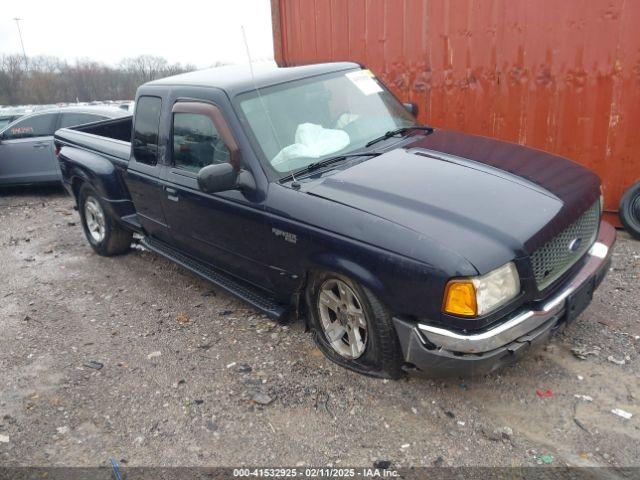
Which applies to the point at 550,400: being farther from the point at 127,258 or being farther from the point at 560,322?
the point at 127,258

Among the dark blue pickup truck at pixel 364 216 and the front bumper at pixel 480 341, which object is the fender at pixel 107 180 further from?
the front bumper at pixel 480 341

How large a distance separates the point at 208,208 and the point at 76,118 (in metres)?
6.74

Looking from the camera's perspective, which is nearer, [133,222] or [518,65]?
[133,222]

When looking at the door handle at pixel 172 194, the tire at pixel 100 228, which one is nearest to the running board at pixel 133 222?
the tire at pixel 100 228

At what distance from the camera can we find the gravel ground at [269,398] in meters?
2.94

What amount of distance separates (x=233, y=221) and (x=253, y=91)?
940 mm

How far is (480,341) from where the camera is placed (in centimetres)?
278

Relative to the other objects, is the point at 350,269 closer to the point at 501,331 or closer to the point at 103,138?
the point at 501,331

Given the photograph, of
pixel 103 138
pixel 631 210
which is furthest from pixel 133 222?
pixel 631 210

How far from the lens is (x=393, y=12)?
254 inches

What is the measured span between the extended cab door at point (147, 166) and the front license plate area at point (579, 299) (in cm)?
317

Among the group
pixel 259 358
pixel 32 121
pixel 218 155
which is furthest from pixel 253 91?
pixel 32 121

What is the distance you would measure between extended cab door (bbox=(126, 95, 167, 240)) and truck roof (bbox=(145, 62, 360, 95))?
255 mm

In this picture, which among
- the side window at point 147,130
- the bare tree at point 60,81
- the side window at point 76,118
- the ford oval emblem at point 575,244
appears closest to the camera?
the ford oval emblem at point 575,244
